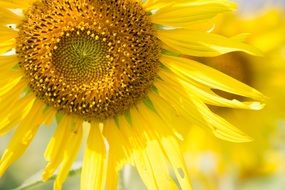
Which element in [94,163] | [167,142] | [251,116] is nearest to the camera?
[167,142]

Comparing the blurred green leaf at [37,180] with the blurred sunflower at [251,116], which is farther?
the blurred sunflower at [251,116]

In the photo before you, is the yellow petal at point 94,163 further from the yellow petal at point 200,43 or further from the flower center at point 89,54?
the yellow petal at point 200,43

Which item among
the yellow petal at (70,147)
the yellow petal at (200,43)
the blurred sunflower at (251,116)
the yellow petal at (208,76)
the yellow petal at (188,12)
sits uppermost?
the yellow petal at (188,12)

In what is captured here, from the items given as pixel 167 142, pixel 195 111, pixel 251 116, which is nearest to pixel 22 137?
pixel 167 142

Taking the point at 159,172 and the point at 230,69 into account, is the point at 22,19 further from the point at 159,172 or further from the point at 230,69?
the point at 230,69

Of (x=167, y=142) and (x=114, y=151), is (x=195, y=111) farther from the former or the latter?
(x=114, y=151)

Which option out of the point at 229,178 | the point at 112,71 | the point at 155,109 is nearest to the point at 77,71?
the point at 112,71

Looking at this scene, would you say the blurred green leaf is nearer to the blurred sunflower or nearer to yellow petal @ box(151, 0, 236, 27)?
yellow petal @ box(151, 0, 236, 27)

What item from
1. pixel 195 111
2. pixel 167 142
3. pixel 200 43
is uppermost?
pixel 200 43

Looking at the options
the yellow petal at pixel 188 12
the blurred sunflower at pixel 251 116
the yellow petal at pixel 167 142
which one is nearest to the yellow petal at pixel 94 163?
the yellow petal at pixel 167 142
